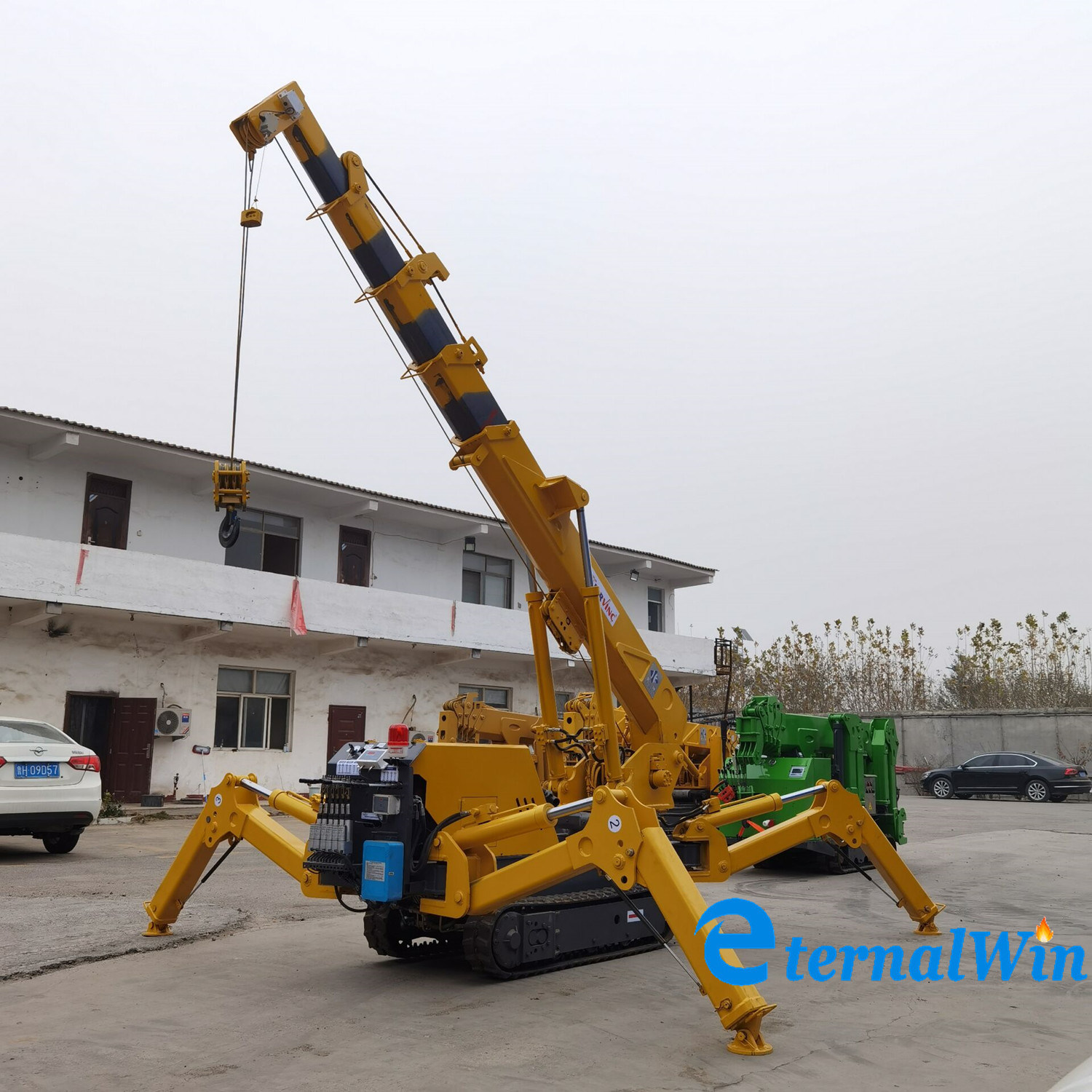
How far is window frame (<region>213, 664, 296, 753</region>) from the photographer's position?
69.3 ft

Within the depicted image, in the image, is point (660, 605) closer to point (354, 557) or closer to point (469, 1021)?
point (354, 557)

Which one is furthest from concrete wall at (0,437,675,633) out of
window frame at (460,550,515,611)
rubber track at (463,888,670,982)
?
rubber track at (463,888,670,982)

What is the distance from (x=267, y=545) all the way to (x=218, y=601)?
314 cm

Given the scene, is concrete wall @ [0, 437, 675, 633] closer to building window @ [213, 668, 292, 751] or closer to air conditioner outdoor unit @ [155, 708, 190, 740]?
air conditioner outdoor unit @ [155, 708, 190, 740]

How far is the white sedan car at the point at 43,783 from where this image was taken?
11719mm

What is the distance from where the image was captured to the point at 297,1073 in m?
4.80

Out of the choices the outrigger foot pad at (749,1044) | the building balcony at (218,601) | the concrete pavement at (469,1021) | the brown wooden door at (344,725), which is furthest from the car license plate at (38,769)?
the brown wooden door at (344,725)

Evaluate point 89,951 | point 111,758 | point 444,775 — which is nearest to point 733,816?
point 444,775

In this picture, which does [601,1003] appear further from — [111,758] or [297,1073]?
[111,758]

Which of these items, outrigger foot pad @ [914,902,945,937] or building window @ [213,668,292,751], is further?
building window @ [213,668,292,751]

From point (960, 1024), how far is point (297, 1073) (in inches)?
138

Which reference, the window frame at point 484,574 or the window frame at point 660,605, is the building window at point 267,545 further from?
the window frame at point 660,605

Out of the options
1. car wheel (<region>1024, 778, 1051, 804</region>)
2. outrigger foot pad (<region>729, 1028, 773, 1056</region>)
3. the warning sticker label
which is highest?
the warning sticker label

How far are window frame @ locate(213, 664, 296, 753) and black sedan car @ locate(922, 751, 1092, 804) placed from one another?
58.0ft
